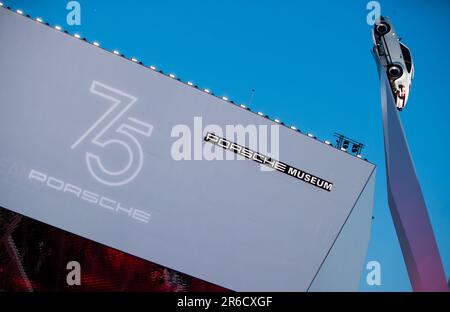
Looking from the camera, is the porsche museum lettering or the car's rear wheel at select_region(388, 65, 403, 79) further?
the porsche museum lettering

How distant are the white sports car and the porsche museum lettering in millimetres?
3995

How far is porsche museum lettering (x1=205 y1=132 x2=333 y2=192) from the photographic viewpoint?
13.1 metres

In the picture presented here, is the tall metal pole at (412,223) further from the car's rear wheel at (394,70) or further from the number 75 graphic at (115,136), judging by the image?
the number 75 graphic at (115,136)

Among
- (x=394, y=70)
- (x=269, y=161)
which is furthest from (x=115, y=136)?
(x=394, y=70)

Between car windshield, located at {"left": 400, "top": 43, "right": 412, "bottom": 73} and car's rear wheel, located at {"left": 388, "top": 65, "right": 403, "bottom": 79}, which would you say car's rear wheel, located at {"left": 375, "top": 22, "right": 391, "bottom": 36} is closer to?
car windshield, located at {"left": 400, "top": 43, "right": 412, "bottom": 73}

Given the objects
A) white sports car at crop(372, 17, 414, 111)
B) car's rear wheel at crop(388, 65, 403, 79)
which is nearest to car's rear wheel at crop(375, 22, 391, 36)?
white sports car at crop(372, 17, 414, 111)

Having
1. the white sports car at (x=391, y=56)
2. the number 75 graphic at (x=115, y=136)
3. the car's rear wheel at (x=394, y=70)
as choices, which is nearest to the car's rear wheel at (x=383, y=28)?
the white sports car at (x=391, y=56)

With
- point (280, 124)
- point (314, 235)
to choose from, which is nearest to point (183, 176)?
point (280, 124)

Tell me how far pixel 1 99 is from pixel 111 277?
5797 millimetres

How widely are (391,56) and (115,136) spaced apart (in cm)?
725

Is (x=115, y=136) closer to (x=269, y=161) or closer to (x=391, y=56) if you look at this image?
(x=269, y=161)

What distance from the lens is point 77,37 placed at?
12.7 metres

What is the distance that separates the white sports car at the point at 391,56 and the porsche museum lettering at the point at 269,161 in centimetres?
400

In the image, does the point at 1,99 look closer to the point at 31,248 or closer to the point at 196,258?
the point at 31,248
